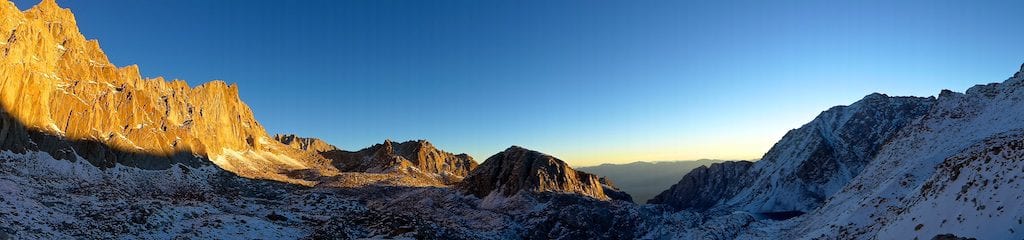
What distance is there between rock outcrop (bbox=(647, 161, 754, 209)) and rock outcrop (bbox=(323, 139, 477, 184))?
55953 millimetres

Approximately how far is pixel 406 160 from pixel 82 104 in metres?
65.7

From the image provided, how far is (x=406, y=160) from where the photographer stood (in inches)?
4734

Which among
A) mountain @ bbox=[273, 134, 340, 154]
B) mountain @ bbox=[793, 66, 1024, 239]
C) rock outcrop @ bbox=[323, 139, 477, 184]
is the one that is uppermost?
mountain @ bbox=[273, 134, 340, 154]

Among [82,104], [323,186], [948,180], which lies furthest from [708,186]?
[82,104]

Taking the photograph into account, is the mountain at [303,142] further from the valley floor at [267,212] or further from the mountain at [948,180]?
the mountain at [948,180]

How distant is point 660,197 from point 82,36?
411 ft

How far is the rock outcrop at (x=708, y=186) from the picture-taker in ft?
401

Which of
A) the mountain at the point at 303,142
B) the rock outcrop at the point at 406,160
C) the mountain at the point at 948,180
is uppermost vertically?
the mountain at the point at 303,142

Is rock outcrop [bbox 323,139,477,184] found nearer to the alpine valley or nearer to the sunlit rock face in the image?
the alpine valley

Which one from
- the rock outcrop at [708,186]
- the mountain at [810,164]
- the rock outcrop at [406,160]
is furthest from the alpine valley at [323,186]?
the rock outcrop at [708,186]

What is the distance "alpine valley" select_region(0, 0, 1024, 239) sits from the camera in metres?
27.0

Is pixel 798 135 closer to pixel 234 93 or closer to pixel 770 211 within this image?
pixel 770 211

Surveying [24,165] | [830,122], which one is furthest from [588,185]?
[830,122]

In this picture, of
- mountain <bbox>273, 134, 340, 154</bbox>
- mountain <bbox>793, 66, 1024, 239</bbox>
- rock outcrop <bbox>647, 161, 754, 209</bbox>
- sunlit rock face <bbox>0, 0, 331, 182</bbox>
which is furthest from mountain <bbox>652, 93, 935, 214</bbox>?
mountain <bbox>273, 134, 340, 154</bbox>
